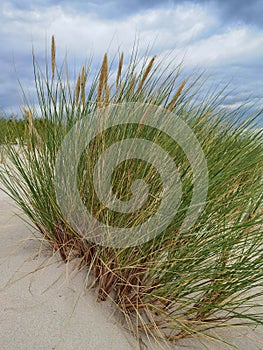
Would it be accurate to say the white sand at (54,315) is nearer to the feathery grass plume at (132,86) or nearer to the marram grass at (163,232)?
the marram grass at (163,232)

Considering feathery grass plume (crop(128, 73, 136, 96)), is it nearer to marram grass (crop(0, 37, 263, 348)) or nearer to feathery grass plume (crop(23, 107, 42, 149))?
marram grass (crop(0, 37, 263, 348))

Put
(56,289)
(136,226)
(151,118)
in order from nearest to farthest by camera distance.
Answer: (136,226) → (56,289) → (151,118)

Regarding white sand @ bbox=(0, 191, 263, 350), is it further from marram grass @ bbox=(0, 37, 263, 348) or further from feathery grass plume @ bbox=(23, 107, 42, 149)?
feathery grass plume @ bbox=(23, 107, 42, 149)

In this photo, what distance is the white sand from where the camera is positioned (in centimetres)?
145

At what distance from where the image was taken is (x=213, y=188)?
1.52 metres

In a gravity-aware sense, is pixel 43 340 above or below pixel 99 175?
below

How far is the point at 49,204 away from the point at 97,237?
33 centimetres

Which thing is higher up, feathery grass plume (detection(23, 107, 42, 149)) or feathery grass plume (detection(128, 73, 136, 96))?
feathery grass plume (detection(128, 73, 136, 96))

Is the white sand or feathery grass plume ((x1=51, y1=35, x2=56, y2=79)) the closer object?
the white sand

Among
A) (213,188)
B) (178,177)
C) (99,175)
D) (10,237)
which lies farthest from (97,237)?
(10,237)

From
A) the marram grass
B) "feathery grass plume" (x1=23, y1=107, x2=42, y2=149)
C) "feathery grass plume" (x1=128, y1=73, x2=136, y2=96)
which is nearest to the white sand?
the marram grass

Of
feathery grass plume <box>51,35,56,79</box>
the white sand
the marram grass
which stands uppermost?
feathery grass plume <box>51,35,56,79</box>

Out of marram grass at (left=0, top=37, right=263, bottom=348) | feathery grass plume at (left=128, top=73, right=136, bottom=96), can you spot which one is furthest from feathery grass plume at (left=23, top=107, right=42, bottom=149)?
feathery grass plume at (left=128, top=73, right=136, bottom=96)

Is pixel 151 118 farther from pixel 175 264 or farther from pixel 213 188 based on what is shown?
pixel 175 264
